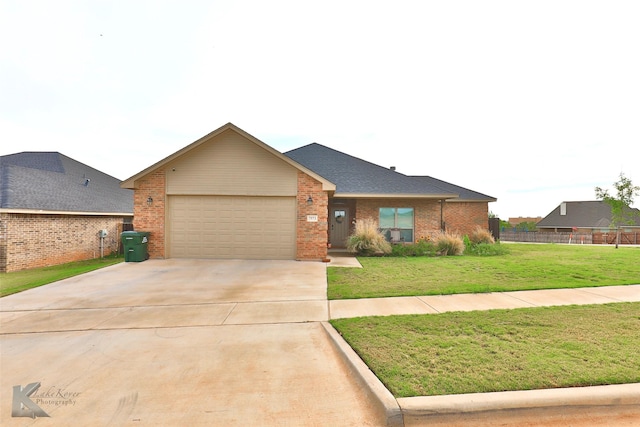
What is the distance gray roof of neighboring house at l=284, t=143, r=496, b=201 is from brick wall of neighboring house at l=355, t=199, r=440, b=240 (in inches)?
37.8

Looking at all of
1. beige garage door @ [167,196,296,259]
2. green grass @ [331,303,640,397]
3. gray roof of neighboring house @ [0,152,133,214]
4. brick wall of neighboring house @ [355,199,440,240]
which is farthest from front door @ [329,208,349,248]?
gray roof of neighboring house @ [0,152,133,214]

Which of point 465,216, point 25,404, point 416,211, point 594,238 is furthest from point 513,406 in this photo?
point 594,238

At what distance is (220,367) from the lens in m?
3.39

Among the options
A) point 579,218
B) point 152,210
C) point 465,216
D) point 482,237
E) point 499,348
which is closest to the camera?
point 499,348

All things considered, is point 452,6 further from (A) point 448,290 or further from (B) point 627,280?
(B) point 627,280

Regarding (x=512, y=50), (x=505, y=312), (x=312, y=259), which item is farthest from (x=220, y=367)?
(x=512, y=50)

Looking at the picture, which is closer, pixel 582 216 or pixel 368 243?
pixel 368 243

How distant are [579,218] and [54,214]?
4901 cm

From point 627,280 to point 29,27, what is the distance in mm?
18190

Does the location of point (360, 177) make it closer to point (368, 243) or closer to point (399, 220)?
point (399, 220)

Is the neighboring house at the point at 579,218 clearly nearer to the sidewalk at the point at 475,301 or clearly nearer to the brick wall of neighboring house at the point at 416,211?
the brick wall of neighboring house at the point at 416,211

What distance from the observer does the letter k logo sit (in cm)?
259

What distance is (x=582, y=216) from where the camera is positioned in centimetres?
3575

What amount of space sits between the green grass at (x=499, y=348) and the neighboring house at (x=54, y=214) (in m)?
13.6
